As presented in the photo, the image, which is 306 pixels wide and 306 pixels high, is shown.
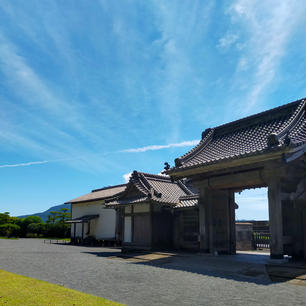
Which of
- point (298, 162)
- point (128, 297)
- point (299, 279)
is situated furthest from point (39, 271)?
point (298, 162)

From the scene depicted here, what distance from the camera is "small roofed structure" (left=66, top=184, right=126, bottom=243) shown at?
30.6 meters

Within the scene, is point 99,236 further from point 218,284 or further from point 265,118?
point 218,284

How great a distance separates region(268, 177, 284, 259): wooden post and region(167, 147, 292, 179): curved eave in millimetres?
1242

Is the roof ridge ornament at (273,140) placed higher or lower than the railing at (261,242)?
higher

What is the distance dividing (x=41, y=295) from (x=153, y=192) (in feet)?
41.5

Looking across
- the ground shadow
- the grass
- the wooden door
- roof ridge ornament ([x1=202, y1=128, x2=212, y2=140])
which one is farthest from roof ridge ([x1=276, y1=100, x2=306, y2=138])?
the wooden door

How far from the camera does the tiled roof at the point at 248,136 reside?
40.9 feet

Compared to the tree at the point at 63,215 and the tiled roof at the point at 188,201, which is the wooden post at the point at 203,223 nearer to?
the tiled roof at the point at 188,201

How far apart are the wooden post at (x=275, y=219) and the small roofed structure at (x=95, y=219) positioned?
18957 mm

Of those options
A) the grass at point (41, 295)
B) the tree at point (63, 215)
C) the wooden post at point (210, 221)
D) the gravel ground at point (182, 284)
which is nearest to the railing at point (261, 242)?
the wooden post at point (210, 221)

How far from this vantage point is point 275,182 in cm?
1200

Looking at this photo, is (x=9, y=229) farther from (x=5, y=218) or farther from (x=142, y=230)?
(x=142, y=230)

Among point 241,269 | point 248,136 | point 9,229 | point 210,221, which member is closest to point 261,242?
point 210,221

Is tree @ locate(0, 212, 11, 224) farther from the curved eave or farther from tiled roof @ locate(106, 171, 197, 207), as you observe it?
the curved eave
